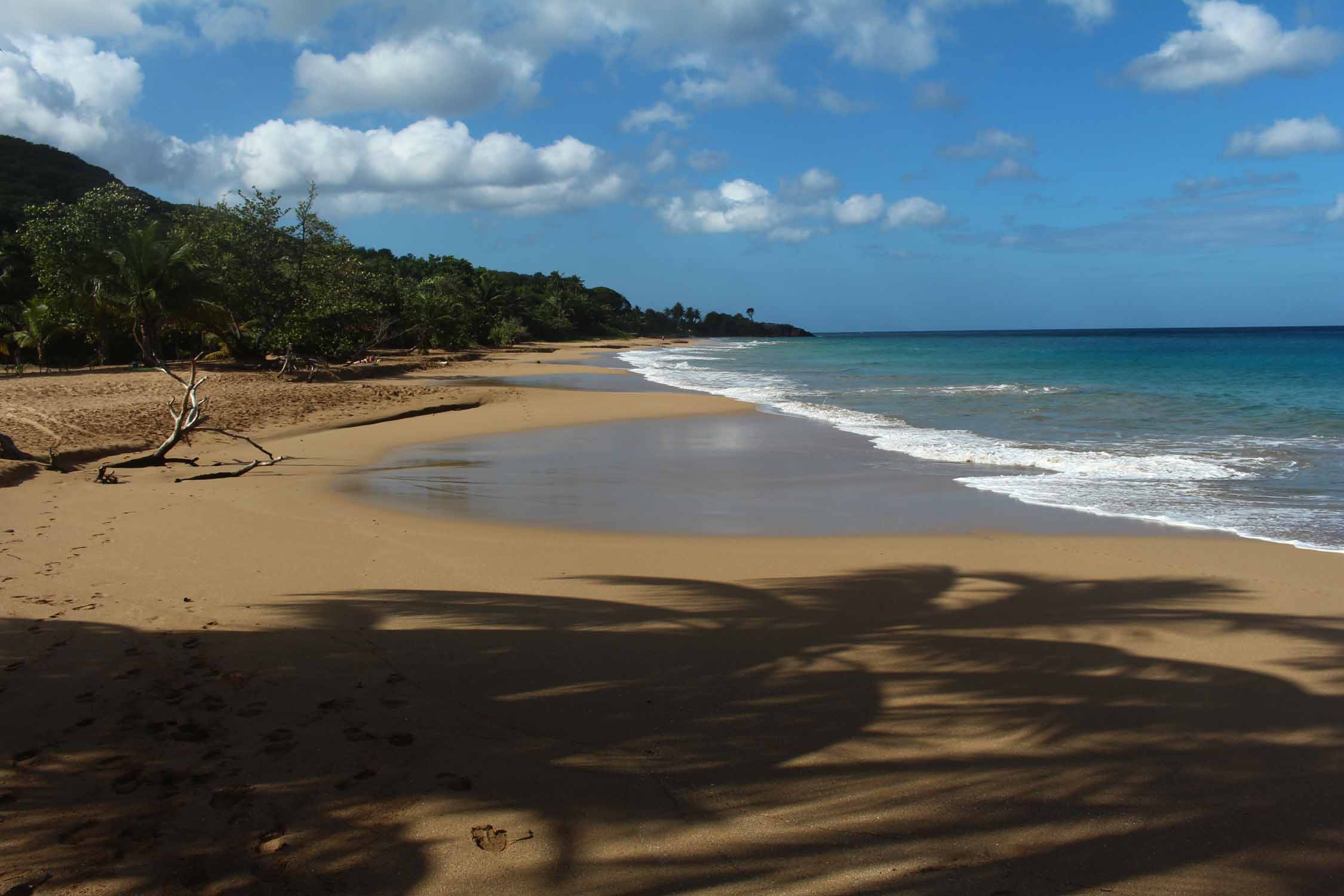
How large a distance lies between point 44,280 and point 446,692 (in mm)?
27925

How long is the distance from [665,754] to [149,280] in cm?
2772

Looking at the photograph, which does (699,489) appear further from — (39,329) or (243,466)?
(39,329)

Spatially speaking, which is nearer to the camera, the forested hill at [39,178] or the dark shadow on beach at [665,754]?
the dark shadow on beach at [665,754]

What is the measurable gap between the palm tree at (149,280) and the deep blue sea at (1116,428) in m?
15.6

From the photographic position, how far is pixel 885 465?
12422mm

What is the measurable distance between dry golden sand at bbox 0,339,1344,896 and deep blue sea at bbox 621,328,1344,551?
100 inches

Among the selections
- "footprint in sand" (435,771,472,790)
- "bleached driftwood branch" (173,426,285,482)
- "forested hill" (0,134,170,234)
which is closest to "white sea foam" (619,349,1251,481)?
"bleached driftwood branch" (173,426,285,482)

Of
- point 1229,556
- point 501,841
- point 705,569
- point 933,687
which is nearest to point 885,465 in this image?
point 1229,556

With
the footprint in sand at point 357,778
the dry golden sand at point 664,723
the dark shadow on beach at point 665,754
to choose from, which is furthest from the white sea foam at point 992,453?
the footprint in sand at point 357,778

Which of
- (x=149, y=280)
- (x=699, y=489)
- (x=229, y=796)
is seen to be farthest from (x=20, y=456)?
(x=149, y=280)

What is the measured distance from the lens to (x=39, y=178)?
61062mm

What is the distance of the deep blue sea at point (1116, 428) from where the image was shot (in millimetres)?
9625

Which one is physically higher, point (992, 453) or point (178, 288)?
point (178, 288)

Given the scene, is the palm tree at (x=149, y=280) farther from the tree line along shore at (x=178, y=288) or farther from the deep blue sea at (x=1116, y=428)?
the deep blue sea at (x=1116, y=428)
